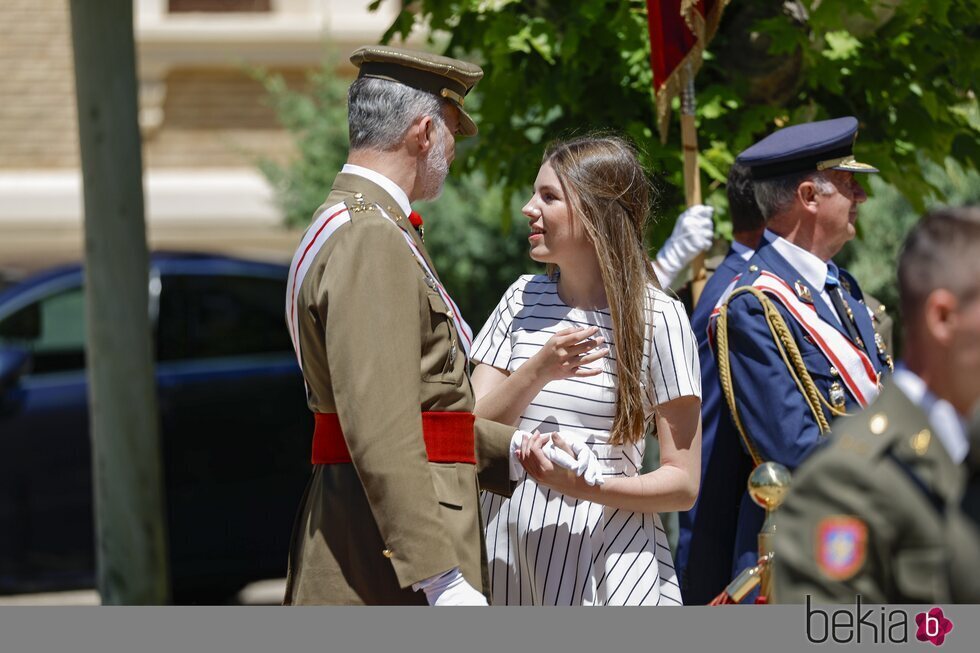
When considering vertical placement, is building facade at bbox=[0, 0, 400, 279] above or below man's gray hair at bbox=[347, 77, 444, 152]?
below

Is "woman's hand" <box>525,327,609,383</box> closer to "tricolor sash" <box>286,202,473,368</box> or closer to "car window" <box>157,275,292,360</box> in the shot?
"tricolor sash" <box>286,202,473,368</box>

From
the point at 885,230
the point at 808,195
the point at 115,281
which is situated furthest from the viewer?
the point at 885,230

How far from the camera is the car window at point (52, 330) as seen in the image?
707 centimetres

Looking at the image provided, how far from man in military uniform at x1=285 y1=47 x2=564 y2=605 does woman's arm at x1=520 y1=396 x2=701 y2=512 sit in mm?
125

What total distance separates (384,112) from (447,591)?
0.94 m

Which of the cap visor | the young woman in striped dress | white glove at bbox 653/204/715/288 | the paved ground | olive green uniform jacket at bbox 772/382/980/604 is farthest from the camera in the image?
the paved ground

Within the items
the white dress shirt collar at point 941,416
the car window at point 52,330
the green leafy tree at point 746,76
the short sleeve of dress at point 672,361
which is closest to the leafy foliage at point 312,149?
the car window at point 52,330

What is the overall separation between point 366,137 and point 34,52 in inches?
434

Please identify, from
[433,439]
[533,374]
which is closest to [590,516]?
[533,374]

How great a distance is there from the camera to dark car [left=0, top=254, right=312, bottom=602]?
695cm

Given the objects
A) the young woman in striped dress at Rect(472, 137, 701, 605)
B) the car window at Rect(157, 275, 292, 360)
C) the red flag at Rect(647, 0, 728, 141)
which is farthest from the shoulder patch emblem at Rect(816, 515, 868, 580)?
the car window at Rect(157, 275, 292, 360)

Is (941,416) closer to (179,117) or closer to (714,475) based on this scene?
(714,475)

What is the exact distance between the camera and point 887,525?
1593 mm

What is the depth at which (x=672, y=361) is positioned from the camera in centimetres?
299
